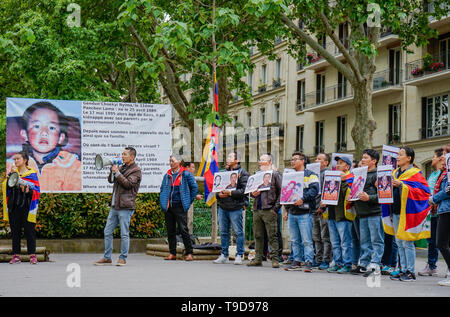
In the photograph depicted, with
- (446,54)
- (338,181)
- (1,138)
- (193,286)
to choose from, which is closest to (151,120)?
Result: (338,181)

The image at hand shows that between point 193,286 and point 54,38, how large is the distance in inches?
717

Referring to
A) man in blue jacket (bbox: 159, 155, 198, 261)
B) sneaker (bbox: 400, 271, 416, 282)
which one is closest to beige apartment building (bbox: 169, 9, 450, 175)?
man in blue jacket (bbox: 159, 155, 198, 261)

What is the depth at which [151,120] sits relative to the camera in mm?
17188

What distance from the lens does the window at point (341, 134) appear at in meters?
50.2

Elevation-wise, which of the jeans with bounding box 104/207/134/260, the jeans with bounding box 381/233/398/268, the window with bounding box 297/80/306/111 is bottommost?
the jeans with bounding box 381/233/398/268

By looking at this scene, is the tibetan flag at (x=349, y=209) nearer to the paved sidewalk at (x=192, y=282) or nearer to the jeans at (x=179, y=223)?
the paved sidewalk at (x=192, y=282)

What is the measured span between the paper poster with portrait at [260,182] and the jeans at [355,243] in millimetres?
1712

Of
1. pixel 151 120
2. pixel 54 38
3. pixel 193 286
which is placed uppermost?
pixel 54 38

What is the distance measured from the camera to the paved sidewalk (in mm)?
8719

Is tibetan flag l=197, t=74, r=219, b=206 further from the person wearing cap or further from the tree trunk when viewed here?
the tree trunk

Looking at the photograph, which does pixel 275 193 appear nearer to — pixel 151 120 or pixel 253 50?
pixel 151 120

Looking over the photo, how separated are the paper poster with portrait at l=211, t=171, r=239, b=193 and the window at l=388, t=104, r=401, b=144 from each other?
101 feet

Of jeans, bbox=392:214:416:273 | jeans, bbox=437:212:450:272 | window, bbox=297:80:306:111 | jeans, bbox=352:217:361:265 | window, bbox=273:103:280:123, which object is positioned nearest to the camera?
jeans, bbox=437:212:450:272

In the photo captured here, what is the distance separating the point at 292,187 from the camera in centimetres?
1290
